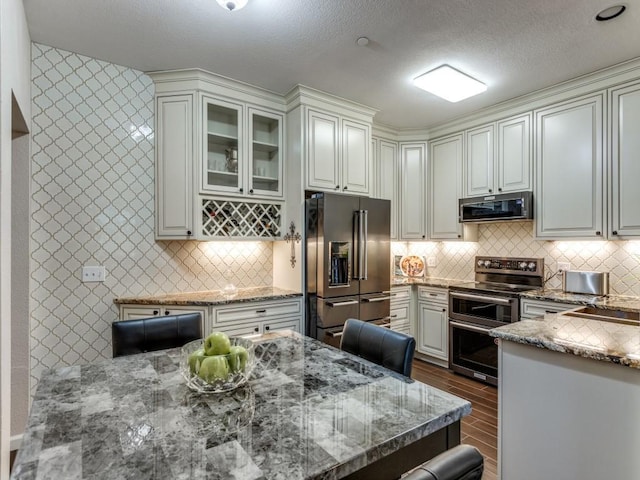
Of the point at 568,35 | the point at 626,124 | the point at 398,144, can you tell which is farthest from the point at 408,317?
the point at 568,35

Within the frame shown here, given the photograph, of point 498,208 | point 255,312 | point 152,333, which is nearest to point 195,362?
point 152,333

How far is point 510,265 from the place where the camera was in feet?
11.9

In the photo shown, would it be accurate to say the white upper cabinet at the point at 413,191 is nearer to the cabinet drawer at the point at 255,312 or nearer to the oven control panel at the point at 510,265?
the oven control panel at the point at 510,265

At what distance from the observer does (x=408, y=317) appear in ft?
12.9

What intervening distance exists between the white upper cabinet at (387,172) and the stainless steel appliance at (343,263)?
0.76 m

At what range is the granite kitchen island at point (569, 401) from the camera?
1324mm

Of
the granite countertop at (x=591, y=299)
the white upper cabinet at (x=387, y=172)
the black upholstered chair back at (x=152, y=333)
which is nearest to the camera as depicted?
the black upholstered chair back at (x=152, y=333)

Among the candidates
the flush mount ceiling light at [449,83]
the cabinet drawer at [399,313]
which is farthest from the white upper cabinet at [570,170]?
the cabinet drawer at [399,313]

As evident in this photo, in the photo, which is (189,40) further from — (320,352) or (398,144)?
(398,144)

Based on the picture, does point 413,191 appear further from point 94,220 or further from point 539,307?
point 94,220

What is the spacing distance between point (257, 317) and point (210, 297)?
0.42m

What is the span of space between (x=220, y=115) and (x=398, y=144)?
7.19ft

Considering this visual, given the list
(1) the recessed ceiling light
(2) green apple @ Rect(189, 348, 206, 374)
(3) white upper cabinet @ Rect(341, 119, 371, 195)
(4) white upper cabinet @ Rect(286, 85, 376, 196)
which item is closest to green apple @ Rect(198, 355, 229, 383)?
(2) green apple @ Rect(189, 348, 206, 374)

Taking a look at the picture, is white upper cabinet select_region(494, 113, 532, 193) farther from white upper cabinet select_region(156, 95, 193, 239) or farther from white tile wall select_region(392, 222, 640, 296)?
white upper cabinet select_region(156, 95, 193, 239)
